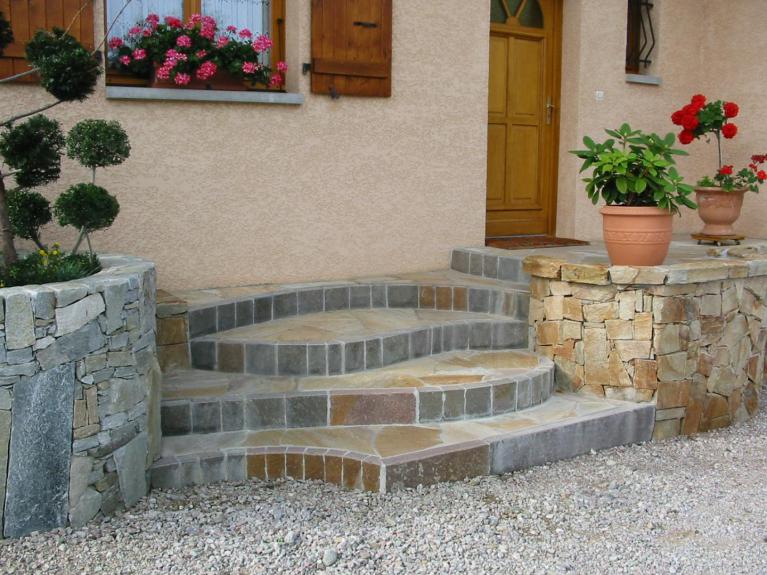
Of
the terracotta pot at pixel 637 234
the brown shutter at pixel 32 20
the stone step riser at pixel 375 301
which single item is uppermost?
the brown shutter at pixel 32 20

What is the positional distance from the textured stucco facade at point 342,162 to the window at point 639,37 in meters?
0.37

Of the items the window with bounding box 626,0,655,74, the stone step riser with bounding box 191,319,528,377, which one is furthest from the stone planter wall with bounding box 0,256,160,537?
the window with bounding box 626,0,655,74

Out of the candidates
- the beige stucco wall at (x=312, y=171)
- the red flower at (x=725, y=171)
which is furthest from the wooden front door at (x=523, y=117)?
the red flower at (x=725, y=171)

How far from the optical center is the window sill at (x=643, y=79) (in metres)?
7.46

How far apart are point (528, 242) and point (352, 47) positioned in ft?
7.26

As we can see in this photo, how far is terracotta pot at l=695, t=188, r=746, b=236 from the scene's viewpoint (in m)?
6.78

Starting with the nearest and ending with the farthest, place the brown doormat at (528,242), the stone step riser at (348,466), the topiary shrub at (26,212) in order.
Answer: the stone step riser at (348,466) → the topiary shrub at (26,212) → the brown doormat at (528,242)

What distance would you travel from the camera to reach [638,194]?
4688 mm

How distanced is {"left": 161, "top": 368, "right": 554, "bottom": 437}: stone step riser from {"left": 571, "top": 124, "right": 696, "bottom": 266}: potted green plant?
1.09m

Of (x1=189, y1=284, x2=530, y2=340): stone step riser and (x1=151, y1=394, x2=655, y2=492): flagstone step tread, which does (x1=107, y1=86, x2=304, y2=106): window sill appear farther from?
(x1=151, y1=394, x2=655, y2=492): flagstone step tread

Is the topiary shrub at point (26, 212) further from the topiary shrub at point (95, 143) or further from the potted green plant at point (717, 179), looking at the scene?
the potted green plant at point (717, 179)

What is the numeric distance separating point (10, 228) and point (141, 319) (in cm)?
76

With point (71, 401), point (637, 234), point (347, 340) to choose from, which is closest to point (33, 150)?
point (71, 401)

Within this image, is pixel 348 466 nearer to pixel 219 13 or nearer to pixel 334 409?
pixel 334 409
